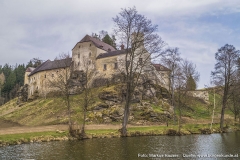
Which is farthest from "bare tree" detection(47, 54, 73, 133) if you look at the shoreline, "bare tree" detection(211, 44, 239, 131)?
"bare tree" detection(211, 44, 239, 131)

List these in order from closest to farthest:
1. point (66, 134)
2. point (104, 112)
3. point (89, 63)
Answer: point (66, 134) < point (104, 112) < point (89, 63)

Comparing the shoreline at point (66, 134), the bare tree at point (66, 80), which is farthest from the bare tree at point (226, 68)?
the bare tree at point (66, 80)

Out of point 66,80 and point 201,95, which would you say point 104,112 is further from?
point 201,95

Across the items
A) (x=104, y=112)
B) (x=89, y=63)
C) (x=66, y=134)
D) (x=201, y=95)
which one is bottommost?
(x=66, y=134)

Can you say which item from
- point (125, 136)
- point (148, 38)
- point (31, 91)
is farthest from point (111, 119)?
point (31, 91)

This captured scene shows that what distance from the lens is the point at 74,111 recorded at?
1642 inches

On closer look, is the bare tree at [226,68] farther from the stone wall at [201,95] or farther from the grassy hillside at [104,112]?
the stone wall at [201,95]

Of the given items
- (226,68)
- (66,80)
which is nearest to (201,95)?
(226,68)

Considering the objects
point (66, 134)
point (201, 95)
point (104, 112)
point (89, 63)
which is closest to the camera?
point (66, 134)

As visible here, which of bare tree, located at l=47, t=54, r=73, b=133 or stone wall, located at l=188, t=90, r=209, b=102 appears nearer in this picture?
bare tree, located at l=47, t=54, r=73, b=133

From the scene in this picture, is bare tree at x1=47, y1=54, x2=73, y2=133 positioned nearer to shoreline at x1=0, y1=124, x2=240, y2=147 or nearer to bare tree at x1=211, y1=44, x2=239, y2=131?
shoreline at x1=0, y1=124, x2=240, y2=147

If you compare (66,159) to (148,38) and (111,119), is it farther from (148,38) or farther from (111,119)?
(111,119)

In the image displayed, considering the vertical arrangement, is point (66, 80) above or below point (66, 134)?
above

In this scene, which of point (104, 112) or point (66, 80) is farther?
point (104, 112)
